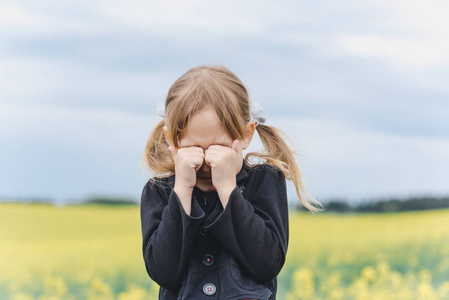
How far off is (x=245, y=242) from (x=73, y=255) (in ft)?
11.2

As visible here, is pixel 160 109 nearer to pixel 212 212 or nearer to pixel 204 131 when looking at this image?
pixel 204 131

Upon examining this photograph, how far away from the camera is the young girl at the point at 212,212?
2047mm

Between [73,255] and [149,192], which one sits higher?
[149,192]

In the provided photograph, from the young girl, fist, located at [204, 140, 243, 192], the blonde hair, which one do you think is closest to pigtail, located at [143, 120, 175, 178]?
the blonde hair

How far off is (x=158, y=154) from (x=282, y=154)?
1.88ft

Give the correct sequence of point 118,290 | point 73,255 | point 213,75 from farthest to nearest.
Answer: point 73,255
point 118,290
point 213,75

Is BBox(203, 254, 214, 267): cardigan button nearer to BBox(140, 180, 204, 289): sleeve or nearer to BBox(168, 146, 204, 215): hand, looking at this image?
BBox(140, 180, 204, 289): sleeve

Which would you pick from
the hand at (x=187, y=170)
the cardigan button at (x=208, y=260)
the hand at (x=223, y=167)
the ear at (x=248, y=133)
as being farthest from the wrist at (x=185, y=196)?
the ear at (x=248, y=133)

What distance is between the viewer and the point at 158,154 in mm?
2471

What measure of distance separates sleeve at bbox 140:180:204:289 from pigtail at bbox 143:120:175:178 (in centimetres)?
26

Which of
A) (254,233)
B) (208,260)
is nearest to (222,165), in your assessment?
(254,233)

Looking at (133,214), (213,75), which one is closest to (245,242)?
(213,75)

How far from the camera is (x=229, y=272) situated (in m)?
2.07

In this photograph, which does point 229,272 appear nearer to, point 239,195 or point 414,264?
point 239,195
